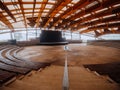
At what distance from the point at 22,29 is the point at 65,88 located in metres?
18.2

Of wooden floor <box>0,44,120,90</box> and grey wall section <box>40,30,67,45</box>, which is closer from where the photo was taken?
wooden floor <box>0,44,120,90</box>

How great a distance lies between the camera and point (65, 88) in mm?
1544

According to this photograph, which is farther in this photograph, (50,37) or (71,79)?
(50,37)

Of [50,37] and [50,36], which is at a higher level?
[50,36]

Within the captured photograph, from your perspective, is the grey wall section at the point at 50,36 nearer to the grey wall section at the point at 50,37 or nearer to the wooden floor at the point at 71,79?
the grey wall section at the point at 50,37

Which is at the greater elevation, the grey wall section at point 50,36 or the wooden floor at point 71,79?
the grey wall section at point 50,36

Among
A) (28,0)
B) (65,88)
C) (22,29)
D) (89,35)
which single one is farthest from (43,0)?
(89,35)

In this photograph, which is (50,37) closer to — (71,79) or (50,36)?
(50,36)

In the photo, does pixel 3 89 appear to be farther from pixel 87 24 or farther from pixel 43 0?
pixel 87 24

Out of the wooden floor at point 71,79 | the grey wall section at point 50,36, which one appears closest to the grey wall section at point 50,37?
the grey wall section at point 50,36

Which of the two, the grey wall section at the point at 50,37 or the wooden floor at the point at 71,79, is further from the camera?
the grey wall section at the point at 50,37

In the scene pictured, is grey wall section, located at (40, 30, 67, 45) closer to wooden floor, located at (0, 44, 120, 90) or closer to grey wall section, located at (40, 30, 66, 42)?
grey wall section, located at (40, 30, 66, 42)

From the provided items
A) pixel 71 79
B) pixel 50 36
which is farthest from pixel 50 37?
pixel 71 79

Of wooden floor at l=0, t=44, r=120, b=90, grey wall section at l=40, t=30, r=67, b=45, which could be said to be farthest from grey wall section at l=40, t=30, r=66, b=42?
wooden floor at l=0, t=44, r=120, b=90
